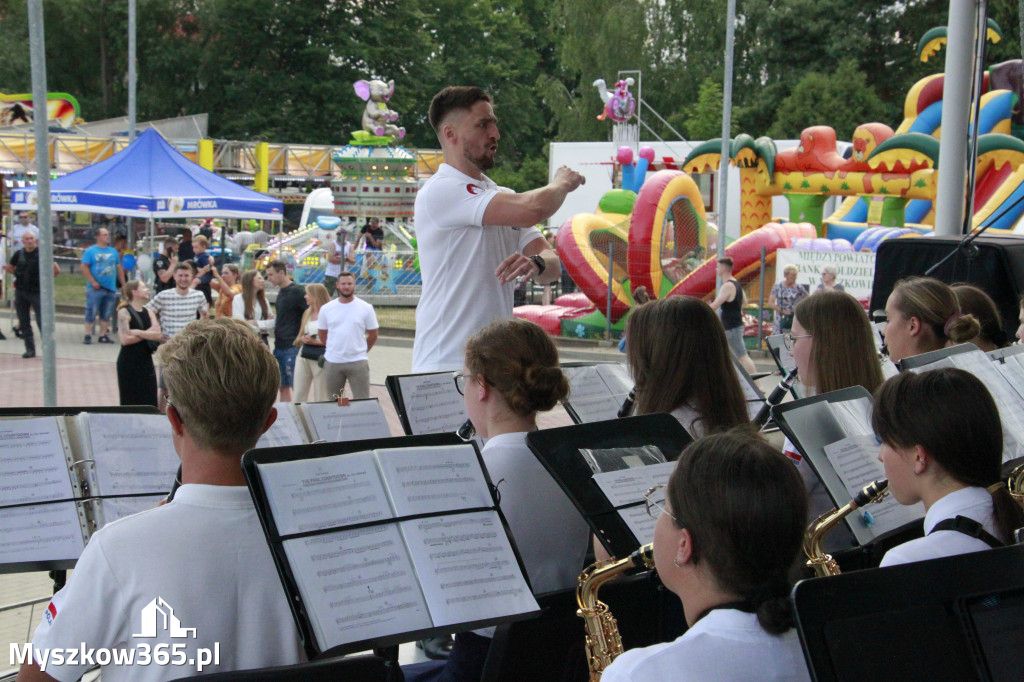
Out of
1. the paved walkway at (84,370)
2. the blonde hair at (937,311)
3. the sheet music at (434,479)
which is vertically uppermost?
the blonde hair at (937,311)

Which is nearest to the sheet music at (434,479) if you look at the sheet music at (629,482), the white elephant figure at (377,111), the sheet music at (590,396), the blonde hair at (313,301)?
the sheet music at (629,482)

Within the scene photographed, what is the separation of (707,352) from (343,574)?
1698mm

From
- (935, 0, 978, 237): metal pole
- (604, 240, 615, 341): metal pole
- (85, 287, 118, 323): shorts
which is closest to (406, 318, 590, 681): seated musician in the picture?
(935, 0, 978, 237): metal pole

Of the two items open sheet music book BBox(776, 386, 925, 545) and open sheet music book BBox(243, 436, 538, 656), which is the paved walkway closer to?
open sheet music book BBox(243, 436, 538, 656)

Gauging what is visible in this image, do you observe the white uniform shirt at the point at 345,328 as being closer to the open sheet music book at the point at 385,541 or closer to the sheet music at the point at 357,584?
the open sheet music book at the point at 385,541

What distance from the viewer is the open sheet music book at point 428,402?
3.42 m

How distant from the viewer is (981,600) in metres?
1.59

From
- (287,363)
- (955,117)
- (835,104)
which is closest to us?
(955,117)

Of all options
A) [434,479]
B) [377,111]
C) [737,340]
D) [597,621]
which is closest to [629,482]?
[597,621]

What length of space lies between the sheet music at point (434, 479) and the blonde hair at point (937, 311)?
Result: 8.90ft

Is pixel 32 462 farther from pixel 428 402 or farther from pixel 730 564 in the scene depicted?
pixel 730 564

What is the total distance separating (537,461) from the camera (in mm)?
2824

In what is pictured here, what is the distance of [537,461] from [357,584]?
96 centimetres

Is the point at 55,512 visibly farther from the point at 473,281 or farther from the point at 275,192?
the point at 275,192
